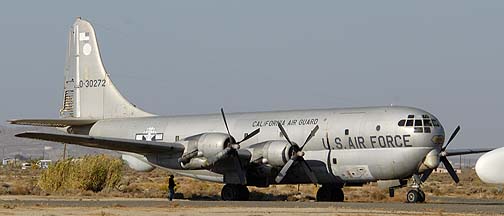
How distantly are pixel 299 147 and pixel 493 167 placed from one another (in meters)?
16.7

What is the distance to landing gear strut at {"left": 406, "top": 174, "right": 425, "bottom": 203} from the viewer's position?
33938 mm

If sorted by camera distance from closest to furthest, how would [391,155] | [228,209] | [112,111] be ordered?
1. [228,209]
2. [391,155]
3. [112,111]

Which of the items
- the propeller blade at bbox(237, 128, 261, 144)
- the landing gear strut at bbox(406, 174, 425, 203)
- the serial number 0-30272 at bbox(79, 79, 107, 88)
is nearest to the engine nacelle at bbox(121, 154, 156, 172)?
the serial number 0-30272 at bbox(79, 79, 107, 88)

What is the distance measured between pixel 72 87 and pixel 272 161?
14488 millimetres

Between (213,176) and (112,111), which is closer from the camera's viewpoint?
(213,176)

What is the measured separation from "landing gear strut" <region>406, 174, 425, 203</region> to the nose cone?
13.2 meters

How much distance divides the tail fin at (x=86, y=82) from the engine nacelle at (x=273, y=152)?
34.6 feet

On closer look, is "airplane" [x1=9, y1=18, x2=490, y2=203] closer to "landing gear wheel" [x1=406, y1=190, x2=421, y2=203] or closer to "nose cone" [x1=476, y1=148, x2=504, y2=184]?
"landing gear wheel" [x1=406, y1=190, x2=421, y2=203]

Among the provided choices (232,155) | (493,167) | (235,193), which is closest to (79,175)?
(235,193)

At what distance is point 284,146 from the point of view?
119 feet

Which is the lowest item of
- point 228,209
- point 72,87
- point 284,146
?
point 228,209

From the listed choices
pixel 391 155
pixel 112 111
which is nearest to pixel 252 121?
pixel 391 155

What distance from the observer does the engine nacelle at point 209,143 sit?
36.2 metres

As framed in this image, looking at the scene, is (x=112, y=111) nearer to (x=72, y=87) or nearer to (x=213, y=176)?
(x=72, y=87)
